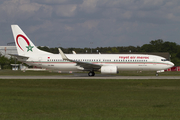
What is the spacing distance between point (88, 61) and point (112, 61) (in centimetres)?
371

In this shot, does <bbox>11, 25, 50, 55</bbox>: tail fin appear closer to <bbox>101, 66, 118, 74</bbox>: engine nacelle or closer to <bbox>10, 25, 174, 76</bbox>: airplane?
<bbox>10, 25, 174, 76</bbox>: airplane

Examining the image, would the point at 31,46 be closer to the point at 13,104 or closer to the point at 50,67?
the point at 50,67

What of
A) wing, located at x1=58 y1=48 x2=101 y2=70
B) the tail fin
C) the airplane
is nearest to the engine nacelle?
the airplane

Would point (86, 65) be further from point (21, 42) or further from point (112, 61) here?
point (21, 42)

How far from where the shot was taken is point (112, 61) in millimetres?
39406

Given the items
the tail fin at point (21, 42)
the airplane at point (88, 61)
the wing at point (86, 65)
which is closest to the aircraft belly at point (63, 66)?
the airplane at point (88, 61)

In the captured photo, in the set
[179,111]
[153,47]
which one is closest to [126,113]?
[179,111]

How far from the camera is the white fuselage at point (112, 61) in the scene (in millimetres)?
39000

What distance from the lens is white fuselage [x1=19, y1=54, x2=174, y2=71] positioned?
39000 mm

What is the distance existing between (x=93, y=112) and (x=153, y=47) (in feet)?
406

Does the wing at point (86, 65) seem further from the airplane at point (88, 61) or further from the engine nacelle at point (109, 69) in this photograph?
the engine nacelle at point (109, 69)

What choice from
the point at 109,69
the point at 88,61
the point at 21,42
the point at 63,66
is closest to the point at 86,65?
the point at 88,61

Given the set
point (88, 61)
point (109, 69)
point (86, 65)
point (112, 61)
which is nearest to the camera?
point (109, 69)

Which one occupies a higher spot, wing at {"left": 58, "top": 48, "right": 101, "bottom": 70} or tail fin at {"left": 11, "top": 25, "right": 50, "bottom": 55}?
tail fin at {"left": 11, "top": 25, "right": 50, "bottom": 55}
